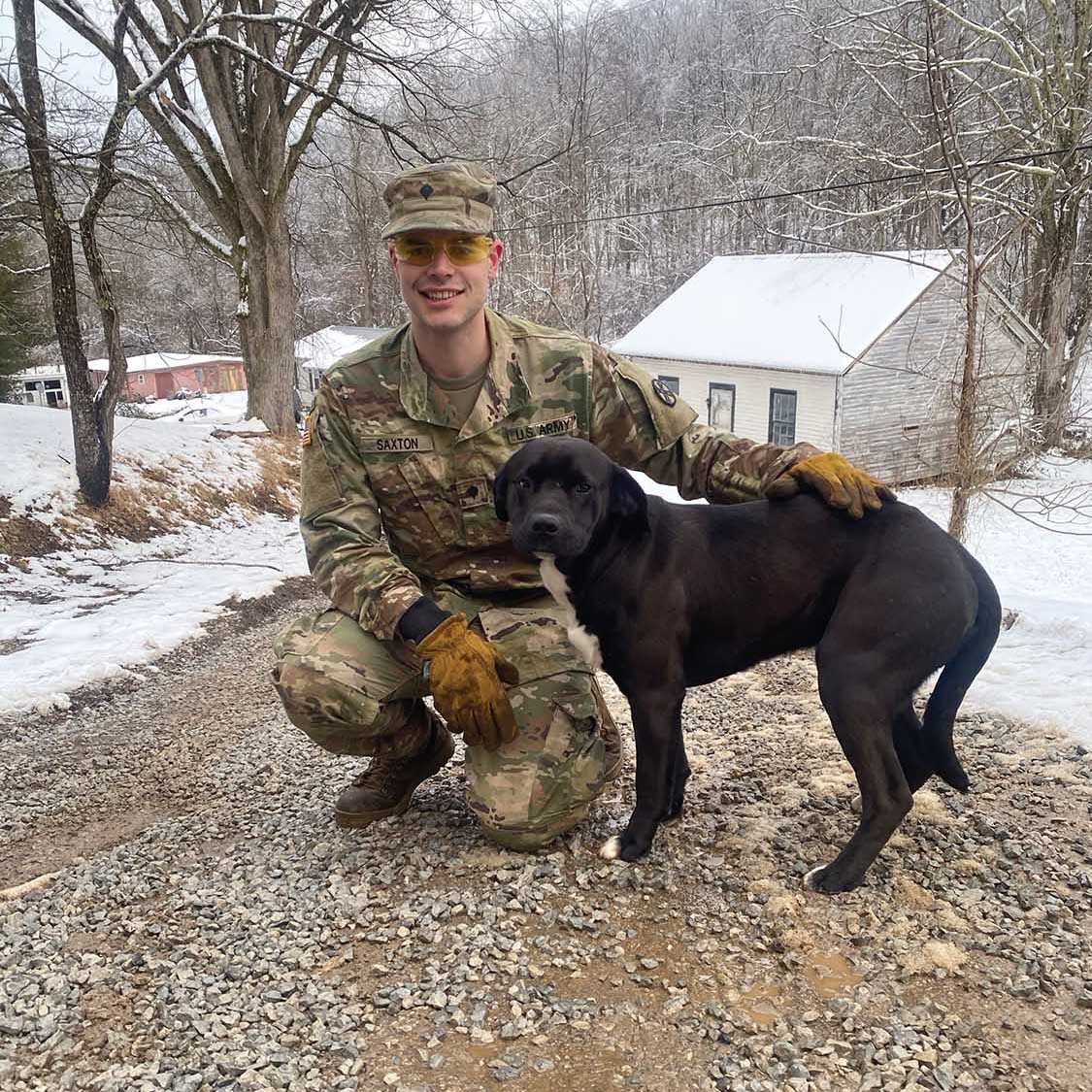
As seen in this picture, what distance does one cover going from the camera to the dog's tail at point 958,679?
2.92m

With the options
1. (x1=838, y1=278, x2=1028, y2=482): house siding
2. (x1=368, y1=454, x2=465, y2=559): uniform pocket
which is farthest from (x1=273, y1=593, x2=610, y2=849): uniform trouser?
(x1=838, y1=278, x2=1028, y2=482): house siding

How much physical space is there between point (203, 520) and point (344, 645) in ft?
29.1

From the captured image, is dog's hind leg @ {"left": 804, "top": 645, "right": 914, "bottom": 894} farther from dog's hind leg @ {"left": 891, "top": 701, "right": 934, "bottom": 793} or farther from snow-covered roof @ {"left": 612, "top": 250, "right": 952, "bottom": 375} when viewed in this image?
snow-covered roof @ {"left": 612, "top": 250, "right": 952, "bottom": 375}

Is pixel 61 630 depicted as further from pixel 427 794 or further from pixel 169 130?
pixel 169 130

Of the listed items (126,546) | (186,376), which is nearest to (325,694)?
(126,546)

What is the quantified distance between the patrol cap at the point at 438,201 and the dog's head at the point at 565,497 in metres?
0.99

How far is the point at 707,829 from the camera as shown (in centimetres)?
340

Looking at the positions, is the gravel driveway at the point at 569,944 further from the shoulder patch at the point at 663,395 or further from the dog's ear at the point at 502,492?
the shoulder patch at the point at 663,395

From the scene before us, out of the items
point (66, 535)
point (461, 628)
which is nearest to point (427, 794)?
point (461, 628)

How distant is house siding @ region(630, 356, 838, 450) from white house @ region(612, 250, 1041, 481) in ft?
0.08

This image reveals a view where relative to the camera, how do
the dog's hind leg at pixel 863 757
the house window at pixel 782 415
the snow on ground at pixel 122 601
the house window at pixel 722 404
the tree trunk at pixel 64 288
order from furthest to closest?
the house window at pixel 722 404
the house window at pixel 782 415
the tree trunk at pixel 64 288
the snow on ground at pixel 122 601
the dog's hind leg at pixel 863 757

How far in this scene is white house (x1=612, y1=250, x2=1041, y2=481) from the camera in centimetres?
1864

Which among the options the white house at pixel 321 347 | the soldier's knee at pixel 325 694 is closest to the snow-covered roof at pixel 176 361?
the white house at pixel 321 347

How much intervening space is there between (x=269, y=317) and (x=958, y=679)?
50.9ft
